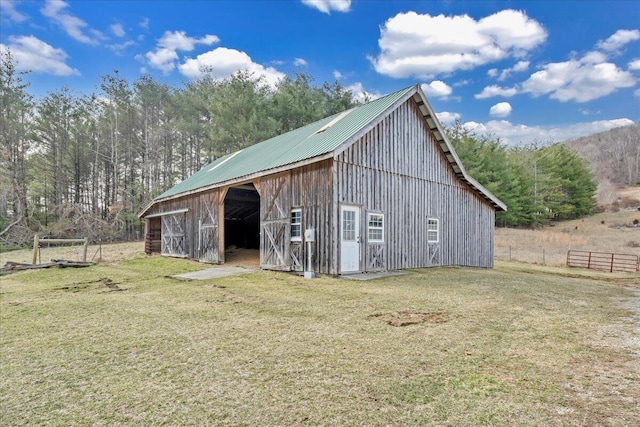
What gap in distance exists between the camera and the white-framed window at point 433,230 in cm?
1282

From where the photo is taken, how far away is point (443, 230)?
13.4 m

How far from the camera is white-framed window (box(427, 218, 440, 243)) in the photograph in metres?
12.8

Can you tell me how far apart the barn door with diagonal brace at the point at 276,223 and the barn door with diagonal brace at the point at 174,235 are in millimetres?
6891

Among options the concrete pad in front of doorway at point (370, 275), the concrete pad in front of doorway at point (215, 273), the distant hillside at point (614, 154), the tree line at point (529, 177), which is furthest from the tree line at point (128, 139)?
the distant hillside at point (614, 154)

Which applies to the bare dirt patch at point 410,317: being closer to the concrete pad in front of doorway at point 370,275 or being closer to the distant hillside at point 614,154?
the concrete pad in front of doorway at point 370,275

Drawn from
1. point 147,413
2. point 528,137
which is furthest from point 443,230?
point 528,137

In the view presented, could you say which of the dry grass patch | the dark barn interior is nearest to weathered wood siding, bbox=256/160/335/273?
the dark barn interior

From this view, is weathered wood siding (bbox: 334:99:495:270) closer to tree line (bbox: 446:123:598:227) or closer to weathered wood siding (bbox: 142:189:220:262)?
weathered wood siding (bbox: 142:189:220:262)

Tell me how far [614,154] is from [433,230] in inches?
2942

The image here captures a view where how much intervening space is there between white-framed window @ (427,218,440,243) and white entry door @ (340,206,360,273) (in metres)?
3.94

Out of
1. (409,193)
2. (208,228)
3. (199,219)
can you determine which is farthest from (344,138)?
(199,219)

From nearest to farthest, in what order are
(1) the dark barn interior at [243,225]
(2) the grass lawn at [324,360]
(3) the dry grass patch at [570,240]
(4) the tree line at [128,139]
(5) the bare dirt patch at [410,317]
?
(2) the grass lawn at [324,360]
(5) the bare dirt patch at [410,317]
(1) the dark barn interior at [243,225]
(3) the dry grass patch at [570,240]
(4) the tree line at [128,139]

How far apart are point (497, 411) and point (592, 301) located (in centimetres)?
590

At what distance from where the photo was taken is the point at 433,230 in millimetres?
13016
